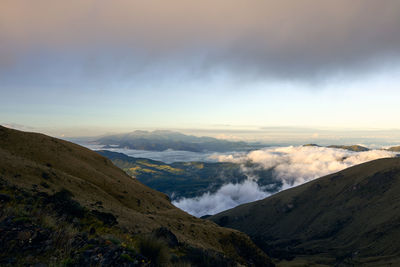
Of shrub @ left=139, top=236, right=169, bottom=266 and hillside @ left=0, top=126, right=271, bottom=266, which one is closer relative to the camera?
hillside @ left=0, top=126, right=271, bottom=266

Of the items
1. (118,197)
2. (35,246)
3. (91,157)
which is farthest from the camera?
(91,157)

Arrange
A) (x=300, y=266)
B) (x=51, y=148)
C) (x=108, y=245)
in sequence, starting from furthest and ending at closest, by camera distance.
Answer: (x=300, y=266), (x=51, y=148), (x=108, y=245)

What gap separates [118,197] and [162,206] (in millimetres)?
20986

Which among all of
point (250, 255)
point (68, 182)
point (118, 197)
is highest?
point (68, 182)

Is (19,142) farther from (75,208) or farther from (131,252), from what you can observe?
(131,252)

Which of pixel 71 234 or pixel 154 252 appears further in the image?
pixel 154 252

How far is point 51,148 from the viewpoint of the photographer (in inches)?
3100

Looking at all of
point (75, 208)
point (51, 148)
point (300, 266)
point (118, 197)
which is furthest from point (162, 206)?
point (300, 266)

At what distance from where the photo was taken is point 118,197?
68.1 m

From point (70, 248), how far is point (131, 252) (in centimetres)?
258

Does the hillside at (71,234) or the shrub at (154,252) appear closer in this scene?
the hillside at (71,234)

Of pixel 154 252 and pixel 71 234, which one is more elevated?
pixel 71 234

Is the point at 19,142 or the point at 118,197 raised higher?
the point at 19,142

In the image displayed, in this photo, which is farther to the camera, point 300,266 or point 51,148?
point 300,266
